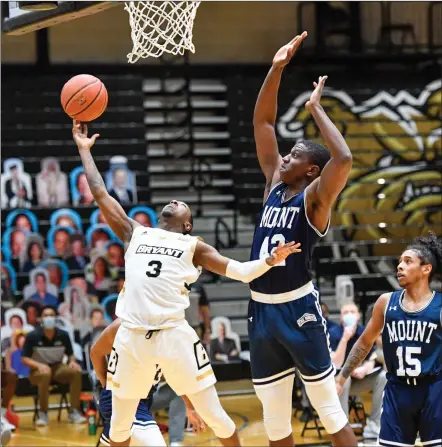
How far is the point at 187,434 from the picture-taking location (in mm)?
10617

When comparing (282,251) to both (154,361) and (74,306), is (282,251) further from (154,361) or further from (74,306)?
(74,306)

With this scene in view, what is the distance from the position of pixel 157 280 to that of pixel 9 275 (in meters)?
7.38

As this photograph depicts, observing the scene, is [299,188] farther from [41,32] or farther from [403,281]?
[41,32]

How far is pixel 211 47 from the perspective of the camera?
1703cm

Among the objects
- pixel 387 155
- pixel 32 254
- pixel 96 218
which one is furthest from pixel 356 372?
pixel 387 155

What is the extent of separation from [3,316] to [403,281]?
6.60 m

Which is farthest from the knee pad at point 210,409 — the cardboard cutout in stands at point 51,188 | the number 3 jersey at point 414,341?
the cardboard cutout in stands at point 51,188

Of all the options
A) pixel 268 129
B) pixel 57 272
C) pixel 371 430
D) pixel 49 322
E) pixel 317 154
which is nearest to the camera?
pixel 317 154

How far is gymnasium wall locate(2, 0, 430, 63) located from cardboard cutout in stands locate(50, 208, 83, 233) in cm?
350

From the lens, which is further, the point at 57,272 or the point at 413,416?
the point at 57,272

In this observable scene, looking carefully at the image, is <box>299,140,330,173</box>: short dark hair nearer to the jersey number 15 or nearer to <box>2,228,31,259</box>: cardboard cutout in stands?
the jersey number 15

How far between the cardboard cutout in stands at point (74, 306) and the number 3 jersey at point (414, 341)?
260 inches

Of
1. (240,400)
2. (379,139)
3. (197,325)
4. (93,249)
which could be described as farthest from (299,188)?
(379,139)

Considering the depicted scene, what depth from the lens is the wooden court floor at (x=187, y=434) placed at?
33.3 feet
